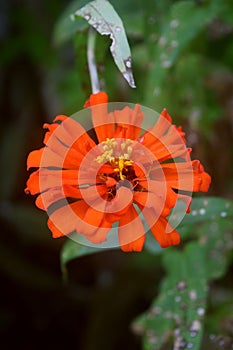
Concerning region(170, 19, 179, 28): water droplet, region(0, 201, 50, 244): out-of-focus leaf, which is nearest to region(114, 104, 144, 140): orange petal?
region(170, 19, 179, 28): water droplet

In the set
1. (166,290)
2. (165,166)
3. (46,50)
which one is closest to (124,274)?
(166,290)

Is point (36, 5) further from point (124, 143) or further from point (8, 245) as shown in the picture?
point (124, 143)

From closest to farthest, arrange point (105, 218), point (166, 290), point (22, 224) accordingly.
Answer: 1. point (105, 218)
2. point (166, 290)
3. point (22, 224)

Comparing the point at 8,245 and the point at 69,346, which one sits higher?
the point at 8,245

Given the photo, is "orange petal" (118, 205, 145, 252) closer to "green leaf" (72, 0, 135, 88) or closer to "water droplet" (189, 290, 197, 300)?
"green leaf" (72, 0, 135, 88)

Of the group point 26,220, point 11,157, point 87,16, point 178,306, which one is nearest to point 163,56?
point 87,16

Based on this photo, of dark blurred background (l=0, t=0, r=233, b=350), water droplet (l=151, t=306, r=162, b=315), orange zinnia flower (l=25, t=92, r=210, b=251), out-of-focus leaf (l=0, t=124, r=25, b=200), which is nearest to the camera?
orange zinnia flower (l=25, t=92, r=210, b=251)

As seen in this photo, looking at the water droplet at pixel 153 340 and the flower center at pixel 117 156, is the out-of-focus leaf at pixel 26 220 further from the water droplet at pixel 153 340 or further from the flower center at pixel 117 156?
the flower center at pixel 117 156
